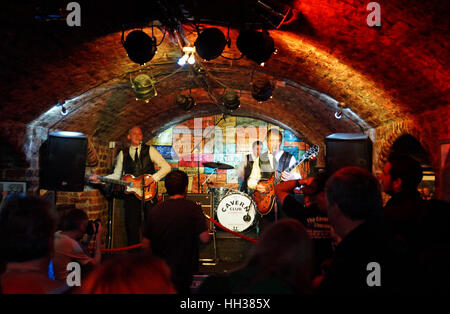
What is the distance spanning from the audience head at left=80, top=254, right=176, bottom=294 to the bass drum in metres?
7.16

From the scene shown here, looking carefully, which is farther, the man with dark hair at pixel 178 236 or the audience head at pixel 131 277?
the man with dark hair at pixel 178 236

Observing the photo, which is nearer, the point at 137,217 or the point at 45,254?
the point at 45,254

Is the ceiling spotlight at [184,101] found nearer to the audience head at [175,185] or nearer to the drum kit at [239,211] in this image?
the drum kit at [239,211]

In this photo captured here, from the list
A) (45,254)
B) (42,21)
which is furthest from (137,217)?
(45,254)

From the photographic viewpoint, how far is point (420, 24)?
3.53 metres

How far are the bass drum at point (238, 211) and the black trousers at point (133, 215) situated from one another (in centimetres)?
190

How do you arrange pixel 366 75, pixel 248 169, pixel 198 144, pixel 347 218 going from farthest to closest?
pixel 198 144
pixel 248 169
pixel 366 75
pixel 347 218

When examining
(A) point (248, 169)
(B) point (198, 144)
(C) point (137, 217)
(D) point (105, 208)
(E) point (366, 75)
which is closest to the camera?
(E) point (366, 75)

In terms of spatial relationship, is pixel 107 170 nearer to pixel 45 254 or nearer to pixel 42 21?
pixel 42 21

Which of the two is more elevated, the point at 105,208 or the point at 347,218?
the point at 347,218

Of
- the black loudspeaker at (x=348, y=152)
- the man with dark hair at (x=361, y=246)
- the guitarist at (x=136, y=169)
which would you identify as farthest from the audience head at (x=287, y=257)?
the guitarist at (x=136, y=169)

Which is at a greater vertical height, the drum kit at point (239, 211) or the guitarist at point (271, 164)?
the guitarist at point (271, 164)

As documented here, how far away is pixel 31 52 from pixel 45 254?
3.44 meters

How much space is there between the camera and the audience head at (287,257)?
4.83 ft
